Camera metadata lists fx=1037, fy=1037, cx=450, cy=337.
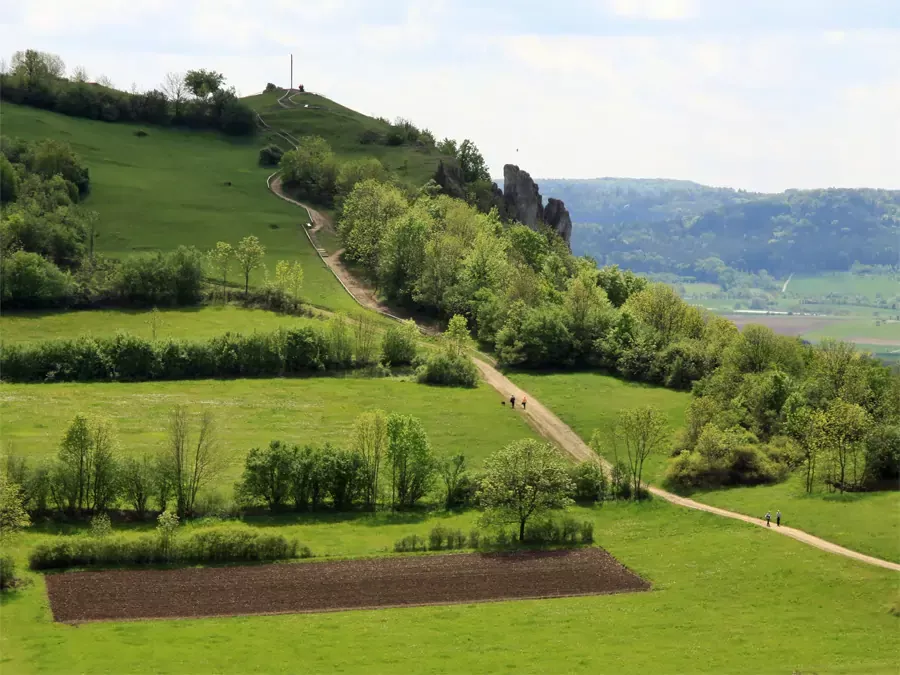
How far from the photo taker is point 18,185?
15038cm

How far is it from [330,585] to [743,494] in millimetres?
35874

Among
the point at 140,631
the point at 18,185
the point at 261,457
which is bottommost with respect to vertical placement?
the point at 140,631

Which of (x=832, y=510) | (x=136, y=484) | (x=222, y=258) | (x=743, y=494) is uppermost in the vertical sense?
(x=222, y=258)

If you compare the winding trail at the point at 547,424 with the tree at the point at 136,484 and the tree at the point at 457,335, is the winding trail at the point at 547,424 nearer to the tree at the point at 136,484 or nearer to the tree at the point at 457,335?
the tree at the point at 457,335

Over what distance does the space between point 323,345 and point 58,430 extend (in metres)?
33.0

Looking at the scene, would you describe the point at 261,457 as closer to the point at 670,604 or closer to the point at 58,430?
the point at 58,430

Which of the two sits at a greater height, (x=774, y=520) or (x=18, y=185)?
(x=18, y=185)

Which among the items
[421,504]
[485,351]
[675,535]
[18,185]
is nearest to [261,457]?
[421,504]

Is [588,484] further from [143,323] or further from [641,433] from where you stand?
[143,323]

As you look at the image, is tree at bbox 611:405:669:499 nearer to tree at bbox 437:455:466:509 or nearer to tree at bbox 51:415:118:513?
tree at bbox 437:455:466:509

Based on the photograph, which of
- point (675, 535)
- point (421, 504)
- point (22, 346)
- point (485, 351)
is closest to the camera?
point (675, 535)

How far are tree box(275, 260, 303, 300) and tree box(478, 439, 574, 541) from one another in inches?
2382

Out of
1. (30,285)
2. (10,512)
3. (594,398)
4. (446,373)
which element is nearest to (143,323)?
(30,285)

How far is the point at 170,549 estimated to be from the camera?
2677 inches
